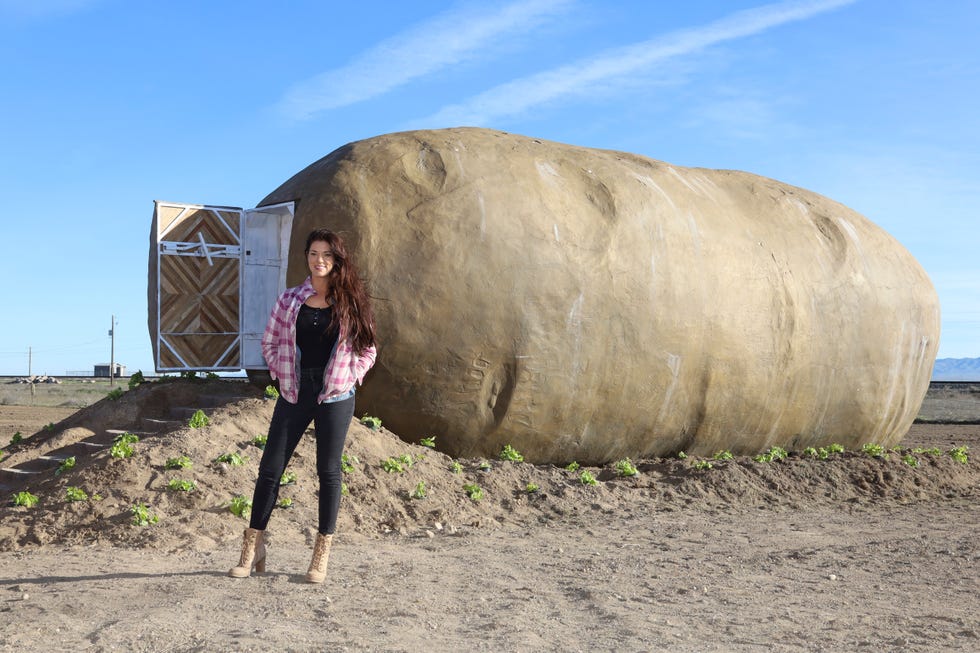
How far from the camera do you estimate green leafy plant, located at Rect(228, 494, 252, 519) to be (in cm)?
763

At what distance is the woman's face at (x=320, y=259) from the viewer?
5.69 metres

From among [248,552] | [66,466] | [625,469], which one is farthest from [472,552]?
[66,466]

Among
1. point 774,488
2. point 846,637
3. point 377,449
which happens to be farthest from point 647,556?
point 774,488

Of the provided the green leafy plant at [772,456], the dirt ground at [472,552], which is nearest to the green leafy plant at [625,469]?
the dirt ground at [472,552]

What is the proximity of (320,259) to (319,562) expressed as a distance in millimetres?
1821

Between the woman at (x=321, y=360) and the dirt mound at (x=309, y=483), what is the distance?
175cm

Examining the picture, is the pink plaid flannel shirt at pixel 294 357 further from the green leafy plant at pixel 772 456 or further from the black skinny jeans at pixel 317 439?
the green leafy plant at pixel 772 456

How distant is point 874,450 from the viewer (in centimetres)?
1259

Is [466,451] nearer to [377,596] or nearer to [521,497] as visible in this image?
[521,497]

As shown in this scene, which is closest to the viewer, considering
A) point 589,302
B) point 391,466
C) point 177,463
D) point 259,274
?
point 177,463

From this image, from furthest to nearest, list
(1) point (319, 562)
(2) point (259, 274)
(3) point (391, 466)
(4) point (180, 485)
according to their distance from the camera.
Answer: (2) point (259, 274) → (3) point (391, 466) → (4) point (180, 485) → (1) point (319, 562)

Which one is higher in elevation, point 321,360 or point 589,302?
point 589,302

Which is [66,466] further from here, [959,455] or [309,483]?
[959,455]

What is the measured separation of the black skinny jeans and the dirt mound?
1.61m
